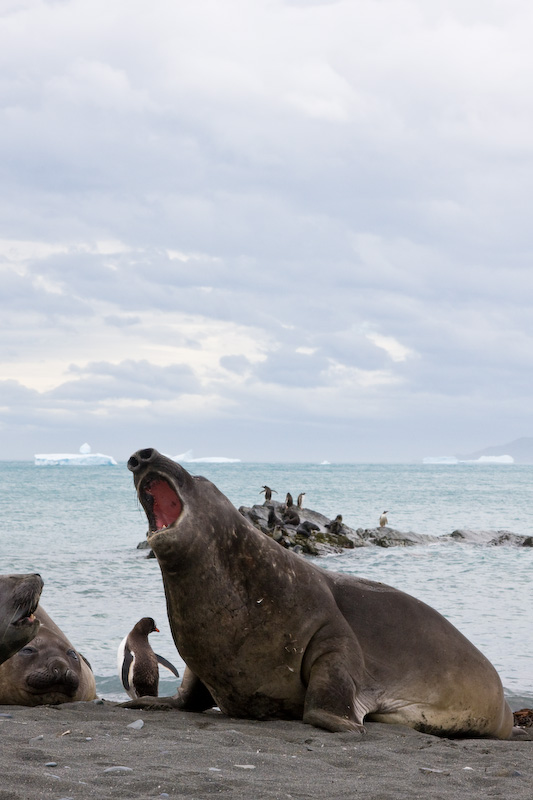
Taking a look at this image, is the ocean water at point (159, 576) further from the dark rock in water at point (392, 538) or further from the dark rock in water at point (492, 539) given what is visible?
the dark rock in water at point (492, 539)

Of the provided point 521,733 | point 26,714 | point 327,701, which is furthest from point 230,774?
point 521,733

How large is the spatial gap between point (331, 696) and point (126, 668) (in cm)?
300

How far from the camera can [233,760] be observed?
162 inches

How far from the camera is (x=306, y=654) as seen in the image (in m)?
5.35

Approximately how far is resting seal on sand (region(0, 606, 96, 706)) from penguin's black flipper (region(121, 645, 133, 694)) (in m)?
1.18

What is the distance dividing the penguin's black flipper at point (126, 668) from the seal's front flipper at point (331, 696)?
2.80 meters

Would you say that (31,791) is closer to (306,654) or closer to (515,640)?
(306,654)

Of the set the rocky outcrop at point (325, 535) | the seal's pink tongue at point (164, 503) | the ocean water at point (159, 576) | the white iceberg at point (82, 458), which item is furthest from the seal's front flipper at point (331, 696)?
the white iceberg at point (82, 458)

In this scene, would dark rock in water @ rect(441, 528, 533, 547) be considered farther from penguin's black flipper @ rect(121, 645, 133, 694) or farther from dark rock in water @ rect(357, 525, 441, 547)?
penguin's black flipper @ rect(121, 645, 133, 694)

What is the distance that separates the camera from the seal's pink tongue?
5156 mm

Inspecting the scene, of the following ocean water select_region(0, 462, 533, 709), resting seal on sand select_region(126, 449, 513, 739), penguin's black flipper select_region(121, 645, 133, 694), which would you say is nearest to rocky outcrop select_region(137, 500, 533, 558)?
ocean water select_region(0, 462, 533, 709)

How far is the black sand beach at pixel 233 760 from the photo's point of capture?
3512mm

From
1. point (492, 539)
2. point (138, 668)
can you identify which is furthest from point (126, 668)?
point (492, 539)

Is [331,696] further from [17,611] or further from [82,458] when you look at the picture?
[82,458]
